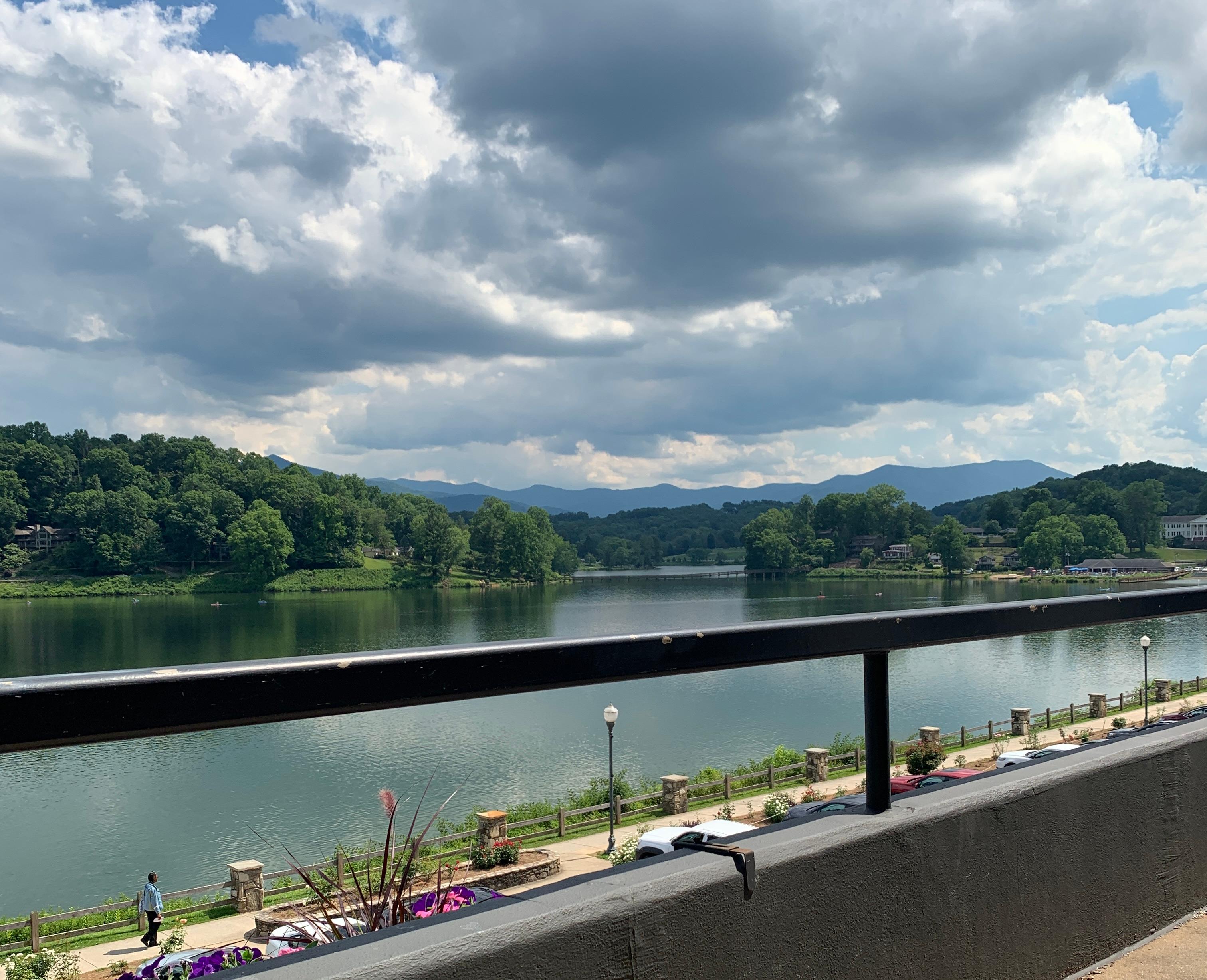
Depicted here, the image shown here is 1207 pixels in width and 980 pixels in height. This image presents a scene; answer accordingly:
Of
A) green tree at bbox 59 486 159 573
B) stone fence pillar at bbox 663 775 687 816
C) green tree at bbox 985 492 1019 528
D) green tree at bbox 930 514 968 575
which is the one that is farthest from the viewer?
green tree at bbox 985 492 1019 528

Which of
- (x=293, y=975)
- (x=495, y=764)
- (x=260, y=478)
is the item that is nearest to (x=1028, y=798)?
(x=293, y=975)

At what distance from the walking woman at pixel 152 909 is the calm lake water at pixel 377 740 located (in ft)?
11.8

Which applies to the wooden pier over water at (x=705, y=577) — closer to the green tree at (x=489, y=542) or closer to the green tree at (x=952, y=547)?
the green tree at (x=489, y=542)

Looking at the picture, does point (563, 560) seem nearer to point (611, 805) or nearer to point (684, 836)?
A: point (611, 805)

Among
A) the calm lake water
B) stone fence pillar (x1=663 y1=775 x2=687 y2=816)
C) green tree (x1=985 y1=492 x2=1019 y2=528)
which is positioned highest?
green tree (x1=985 y1=492 x2=1019 y2=528)

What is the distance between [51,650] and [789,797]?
54.1 m

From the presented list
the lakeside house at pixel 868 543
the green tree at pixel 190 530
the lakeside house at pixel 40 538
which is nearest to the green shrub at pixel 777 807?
the green tree at pixel 190 530

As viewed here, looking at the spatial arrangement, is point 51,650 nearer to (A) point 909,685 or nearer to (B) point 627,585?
(A) point 909,685

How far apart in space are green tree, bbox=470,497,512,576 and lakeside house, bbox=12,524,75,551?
55.3 m

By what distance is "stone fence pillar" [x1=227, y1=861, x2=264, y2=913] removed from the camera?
17.7m

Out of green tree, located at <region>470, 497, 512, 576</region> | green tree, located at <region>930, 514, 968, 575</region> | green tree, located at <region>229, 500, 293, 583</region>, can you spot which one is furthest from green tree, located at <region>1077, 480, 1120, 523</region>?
green tree, located at <region>229, 500, 293, 583</region>

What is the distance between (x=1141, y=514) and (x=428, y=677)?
187 meters

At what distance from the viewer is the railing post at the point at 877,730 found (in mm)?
2350

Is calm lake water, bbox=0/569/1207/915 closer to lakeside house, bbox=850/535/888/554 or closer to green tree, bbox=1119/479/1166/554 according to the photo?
green tree, bbox=1119/479/1166/554
